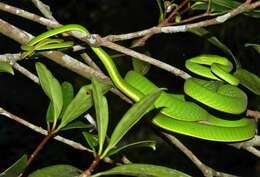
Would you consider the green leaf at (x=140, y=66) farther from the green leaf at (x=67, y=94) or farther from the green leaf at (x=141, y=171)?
the green leaf at (x=141, y=171)

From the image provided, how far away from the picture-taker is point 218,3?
202 cm

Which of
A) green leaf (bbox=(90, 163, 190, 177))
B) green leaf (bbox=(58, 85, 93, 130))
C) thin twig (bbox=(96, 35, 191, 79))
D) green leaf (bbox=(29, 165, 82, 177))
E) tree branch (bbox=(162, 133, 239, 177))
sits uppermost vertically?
thin twig (bbox=(96, 35, 191, 79))

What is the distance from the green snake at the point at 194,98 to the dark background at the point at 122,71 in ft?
6.32

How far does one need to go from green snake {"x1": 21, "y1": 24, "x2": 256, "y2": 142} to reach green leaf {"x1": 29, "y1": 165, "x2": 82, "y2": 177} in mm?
623

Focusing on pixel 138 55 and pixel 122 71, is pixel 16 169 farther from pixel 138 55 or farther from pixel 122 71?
pixel 122 71

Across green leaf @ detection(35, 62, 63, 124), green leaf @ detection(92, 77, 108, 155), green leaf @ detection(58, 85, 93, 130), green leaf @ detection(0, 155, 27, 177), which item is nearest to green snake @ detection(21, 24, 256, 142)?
green leaf @ detection(35, 62, 63, 124)

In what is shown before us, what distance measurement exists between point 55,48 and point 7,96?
395cm

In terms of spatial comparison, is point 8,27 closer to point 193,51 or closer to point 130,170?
point 130,170

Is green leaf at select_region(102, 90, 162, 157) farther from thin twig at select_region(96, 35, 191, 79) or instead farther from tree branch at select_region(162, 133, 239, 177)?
tree branch at select_region(162, 133, 239, 177)

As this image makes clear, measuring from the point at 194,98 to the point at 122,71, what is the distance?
3810 millimetres

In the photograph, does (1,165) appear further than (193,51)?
No

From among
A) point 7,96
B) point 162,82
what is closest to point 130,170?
point 162,82

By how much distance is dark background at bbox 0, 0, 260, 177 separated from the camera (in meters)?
5.46

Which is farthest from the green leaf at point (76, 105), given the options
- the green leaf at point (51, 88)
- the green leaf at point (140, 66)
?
the green leaf at point (140, 66)
